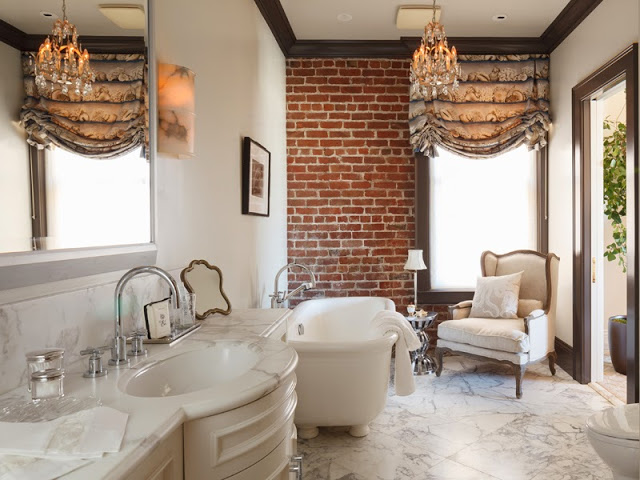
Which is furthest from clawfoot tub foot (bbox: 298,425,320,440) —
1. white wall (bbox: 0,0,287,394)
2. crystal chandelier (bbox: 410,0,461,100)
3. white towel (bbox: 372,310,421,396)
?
crystal chandelier (bbox: 410,0,461,100)

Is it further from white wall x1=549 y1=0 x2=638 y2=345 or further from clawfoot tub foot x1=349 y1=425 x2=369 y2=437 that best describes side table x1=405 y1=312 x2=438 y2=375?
clawfoot tub foot x1=349 y1=425 x2=369 y2=437

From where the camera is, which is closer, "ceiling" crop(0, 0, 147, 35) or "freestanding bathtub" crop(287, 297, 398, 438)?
"ceiling" crop(0, 0, 147, 35)

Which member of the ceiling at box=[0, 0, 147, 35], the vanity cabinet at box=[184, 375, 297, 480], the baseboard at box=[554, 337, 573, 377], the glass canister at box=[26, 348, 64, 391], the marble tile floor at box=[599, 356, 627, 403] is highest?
the ceiling at box=[0, 0, 147, 35]

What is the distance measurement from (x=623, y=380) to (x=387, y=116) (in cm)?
303

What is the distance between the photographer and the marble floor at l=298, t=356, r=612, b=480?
2.53 meters

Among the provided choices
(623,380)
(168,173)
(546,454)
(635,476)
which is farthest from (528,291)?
(168,173)

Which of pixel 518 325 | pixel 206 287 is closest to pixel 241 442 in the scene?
pixel 206 287

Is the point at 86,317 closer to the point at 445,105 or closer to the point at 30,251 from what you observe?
the point at 30,251

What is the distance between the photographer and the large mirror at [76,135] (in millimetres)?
1118

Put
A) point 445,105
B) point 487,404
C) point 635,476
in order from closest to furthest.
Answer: point 635,476 → point 487,404 → point 445,105

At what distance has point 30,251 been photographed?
3.85ft

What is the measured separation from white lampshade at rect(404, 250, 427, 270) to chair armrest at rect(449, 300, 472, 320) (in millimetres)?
425

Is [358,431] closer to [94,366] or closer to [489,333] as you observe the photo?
[489,333]

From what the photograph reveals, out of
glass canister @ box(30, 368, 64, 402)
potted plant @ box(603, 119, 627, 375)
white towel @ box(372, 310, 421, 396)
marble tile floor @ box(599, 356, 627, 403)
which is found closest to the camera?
glass canister @ box(30, 368, 64, 402)
